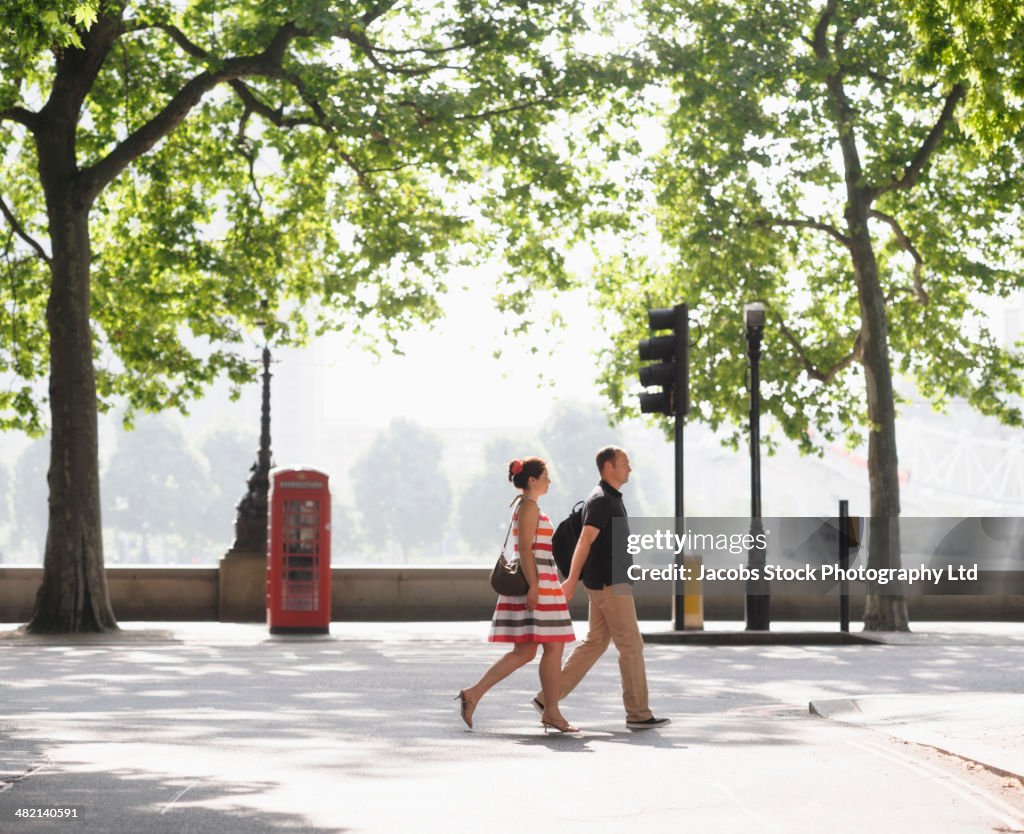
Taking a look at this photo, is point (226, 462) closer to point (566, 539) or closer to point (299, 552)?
point (299, 552)

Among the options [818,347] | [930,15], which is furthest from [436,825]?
[818,347]

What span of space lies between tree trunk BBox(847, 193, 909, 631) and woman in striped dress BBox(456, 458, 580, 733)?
1489 cm

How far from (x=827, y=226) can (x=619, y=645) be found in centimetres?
1573

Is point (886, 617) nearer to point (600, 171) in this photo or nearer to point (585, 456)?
point (600, 171)

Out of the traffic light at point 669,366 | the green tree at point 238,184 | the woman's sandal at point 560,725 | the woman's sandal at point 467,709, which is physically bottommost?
the woman's sandal at point 560,725

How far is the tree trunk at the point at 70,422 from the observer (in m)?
21.5

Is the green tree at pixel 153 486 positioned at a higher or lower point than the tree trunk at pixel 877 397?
higher

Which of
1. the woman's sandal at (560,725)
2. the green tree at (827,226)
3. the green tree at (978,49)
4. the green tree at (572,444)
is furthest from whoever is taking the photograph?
the green tree at (572,444)

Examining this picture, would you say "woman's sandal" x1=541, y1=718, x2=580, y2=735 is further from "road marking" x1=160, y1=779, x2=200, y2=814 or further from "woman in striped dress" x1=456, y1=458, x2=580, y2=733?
"road marking" x1=160, y1=779, x2=200, y2=814

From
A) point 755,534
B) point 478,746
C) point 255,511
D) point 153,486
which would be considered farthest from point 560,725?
point 153,486

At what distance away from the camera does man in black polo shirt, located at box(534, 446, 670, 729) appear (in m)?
10.9

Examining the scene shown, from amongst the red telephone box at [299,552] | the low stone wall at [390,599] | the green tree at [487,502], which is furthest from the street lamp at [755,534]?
the green tree at [487,502]

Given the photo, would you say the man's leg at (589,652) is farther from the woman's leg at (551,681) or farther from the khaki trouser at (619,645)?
the woman's leg at (551,681)

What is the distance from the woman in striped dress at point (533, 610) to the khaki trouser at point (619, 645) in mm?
315
